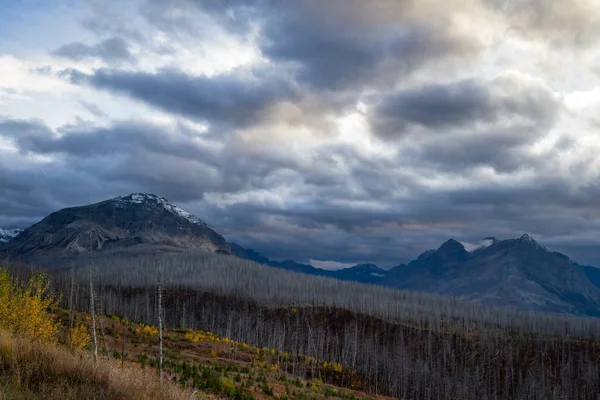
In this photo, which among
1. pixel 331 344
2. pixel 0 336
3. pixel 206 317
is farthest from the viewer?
pixel 206 317

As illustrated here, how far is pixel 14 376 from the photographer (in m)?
14.7

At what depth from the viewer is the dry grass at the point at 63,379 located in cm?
1393

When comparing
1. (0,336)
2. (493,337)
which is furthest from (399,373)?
(0,336)

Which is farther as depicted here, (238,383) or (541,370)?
(541,370)

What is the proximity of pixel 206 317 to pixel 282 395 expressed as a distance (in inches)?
6563

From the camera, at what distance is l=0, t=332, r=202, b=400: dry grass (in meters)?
13.9

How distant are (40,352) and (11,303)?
2600cm

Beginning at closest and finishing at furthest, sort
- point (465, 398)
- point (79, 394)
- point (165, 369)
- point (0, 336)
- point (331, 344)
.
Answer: point (79, 394) < point (0, 336) < point (165, 369) < point (465, 398) < point (331, 344)

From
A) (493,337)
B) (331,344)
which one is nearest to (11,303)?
(331,344)

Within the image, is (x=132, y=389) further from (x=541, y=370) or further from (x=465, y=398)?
(x=541, y=370)

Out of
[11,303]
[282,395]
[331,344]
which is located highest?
[11,303]

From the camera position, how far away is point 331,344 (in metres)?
182

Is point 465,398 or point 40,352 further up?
point 40,352

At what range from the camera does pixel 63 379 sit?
48.6ft
